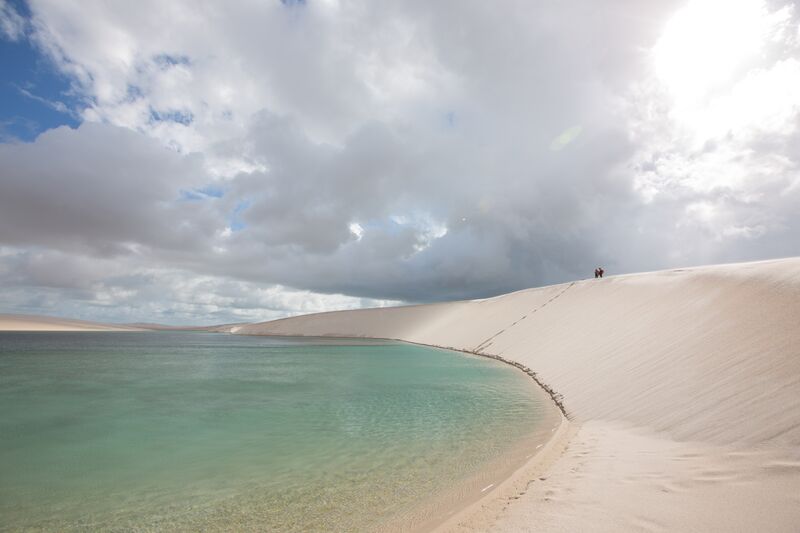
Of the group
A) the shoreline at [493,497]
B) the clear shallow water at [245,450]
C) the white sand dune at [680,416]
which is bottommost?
the clear shallow water at [245,450]

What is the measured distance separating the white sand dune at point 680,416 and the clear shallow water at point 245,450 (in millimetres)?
1864

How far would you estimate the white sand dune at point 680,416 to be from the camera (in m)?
4.54

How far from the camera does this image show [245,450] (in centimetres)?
919

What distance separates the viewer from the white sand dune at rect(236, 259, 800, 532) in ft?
14.9

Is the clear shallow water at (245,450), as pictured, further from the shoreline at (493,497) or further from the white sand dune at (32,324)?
the white sand dune at (32,324)

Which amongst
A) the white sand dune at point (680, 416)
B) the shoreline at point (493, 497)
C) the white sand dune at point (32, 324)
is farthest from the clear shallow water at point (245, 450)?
the white sand dune at point (32, 324)

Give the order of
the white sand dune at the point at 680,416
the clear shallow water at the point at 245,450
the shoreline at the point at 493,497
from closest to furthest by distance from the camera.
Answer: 1. the white sand dune at the point at 680,416
2. the shoreline at the point at 493,497
3. the clear shallow water at the point at 245,450

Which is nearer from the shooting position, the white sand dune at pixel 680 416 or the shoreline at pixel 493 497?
the white sand dune at pixel 680 416

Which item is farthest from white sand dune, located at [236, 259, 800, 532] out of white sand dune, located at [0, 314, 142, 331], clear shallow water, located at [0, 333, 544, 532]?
white sand dune, located at [0, 314, 142, 331]

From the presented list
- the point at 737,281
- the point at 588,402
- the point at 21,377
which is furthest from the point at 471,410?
the point at 21,377

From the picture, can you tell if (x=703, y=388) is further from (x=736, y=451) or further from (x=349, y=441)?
(x=349, y=441)

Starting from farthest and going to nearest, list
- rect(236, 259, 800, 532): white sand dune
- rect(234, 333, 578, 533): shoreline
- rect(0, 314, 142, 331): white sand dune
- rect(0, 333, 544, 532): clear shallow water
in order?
rect(0, 314, 142, 331): white sand dune → rect(0, 333, 544, 532): clear shallow water → rect(234, 333, 578, 533): shoreline → rect(236, 259, 800, 532): white sand dune

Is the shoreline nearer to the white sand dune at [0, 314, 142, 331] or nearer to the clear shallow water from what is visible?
the clear shallow water

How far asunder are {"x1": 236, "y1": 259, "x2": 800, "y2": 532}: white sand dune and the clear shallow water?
73.4 inches
